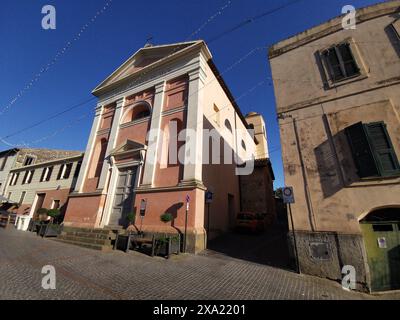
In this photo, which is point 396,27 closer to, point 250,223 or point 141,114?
point 250,223

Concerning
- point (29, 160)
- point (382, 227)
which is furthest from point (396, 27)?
point (29, 160)

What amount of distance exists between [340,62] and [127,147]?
11611mm

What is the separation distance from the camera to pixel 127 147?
1276cm

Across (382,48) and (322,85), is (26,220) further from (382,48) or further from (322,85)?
(382,48)

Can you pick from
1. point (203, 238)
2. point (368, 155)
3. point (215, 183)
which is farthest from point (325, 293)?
point (215, 183)

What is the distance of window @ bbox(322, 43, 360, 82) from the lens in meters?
7.00

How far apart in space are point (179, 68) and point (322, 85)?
8491 mm

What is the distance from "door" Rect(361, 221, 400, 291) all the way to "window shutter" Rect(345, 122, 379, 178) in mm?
1465

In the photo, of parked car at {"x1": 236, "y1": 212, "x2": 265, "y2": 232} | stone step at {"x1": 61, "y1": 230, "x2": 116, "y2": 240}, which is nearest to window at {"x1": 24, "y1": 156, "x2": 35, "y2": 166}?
stone step at {"x1": 61, "y1": 230, "x2": 116, "y2": 240}

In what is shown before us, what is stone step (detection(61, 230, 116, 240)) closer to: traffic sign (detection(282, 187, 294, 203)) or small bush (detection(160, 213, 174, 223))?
small bush (detection(160, 213, 174, 223))

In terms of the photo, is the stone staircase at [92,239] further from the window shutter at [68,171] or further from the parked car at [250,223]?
the window shutter at [68,171]

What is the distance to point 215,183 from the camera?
12.2 m

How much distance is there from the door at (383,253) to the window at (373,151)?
4.74 feet

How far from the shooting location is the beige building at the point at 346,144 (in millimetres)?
5469
